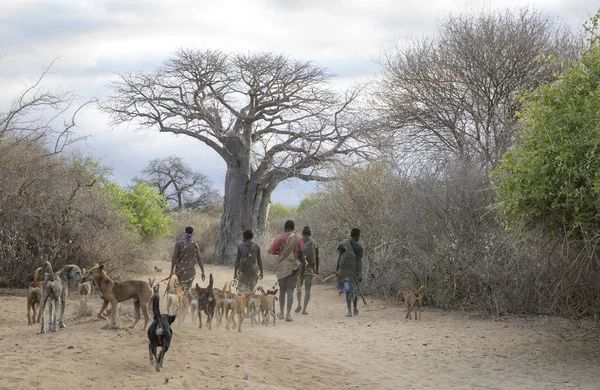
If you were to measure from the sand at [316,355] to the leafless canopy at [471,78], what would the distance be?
9.73m

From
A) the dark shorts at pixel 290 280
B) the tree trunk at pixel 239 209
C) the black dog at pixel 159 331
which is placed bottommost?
the black dog at pixel 159 331

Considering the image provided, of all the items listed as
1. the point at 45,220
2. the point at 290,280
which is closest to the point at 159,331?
the point at 290,280

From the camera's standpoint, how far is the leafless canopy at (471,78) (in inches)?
840

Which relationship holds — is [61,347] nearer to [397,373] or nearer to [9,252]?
[397,373]

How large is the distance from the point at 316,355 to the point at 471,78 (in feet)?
47.6

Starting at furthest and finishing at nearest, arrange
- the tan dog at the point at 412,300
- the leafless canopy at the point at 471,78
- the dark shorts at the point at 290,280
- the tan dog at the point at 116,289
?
the leafless canopy at the point at 471,78 < the tan dog at the point at 412,300 < the dark shorts at the point at 290,280 < the tan dog at the point at 116,289

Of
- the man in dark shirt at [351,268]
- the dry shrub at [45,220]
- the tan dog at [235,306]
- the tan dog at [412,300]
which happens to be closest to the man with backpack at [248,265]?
the tan dog at [235,306]

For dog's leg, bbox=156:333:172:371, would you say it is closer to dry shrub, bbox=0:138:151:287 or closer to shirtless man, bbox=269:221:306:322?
shirtless man, bbox=269:221:306:322

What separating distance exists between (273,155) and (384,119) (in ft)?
20.9

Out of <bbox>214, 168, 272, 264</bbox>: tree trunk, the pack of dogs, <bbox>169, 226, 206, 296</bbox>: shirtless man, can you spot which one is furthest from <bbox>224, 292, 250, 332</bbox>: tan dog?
<bbox>214, 168, 272, 264</bbox>: tree trunk

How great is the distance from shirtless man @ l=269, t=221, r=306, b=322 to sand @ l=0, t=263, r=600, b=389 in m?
0.64

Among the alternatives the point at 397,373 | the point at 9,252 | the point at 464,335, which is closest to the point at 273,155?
the point at 9,252

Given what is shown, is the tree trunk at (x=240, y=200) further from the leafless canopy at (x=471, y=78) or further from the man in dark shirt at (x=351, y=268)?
the man in dark shirt at (x=351, y=268)

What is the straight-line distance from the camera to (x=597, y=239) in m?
8.77
